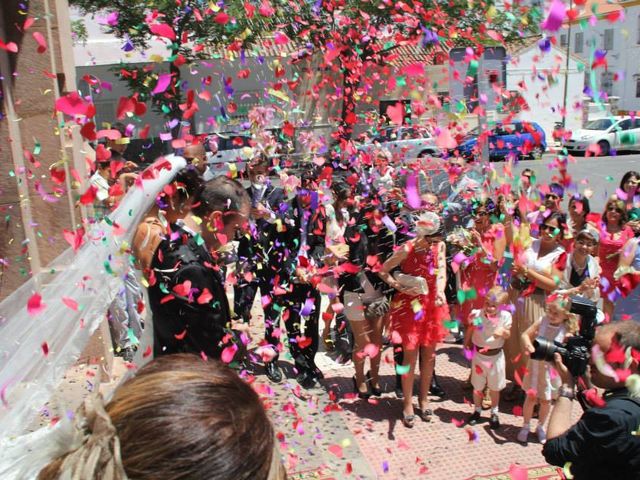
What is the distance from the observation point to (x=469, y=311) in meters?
5.45

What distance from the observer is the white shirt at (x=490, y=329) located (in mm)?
4883

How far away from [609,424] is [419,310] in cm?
256

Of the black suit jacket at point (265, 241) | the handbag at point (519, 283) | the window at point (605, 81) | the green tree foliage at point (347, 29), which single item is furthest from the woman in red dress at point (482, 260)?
the black suit jacket at point (265, 241)

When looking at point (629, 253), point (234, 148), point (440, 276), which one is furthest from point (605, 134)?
point (440, 276)

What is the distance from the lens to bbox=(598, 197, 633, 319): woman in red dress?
5.93 metres

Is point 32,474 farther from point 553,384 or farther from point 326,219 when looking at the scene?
point 326,219

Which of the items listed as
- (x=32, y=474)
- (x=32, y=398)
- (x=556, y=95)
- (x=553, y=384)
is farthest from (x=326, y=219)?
(x=556, y=95)

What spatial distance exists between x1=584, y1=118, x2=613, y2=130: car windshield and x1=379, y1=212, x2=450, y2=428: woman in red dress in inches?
947

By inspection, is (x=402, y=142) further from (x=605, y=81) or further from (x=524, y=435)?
(x=605, y=81)

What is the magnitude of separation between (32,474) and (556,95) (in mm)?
36311

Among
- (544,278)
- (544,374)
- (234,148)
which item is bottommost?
(544,374)

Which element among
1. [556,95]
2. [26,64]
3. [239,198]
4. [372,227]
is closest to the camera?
[239,198]

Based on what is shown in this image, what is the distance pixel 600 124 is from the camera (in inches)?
1035

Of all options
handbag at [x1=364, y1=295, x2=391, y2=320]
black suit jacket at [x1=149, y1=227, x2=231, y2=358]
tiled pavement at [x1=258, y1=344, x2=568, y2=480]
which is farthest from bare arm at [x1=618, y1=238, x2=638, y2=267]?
black suit jacket at [x1=149, y1=227, x2=231, y2=358]
